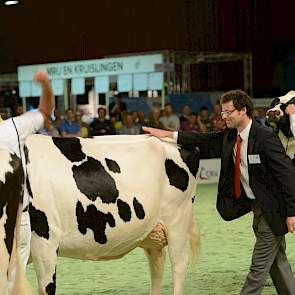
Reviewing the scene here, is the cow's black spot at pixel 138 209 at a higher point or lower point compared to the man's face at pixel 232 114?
lower

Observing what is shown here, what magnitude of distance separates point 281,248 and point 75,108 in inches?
587

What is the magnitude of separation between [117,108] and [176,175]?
42.0 ft

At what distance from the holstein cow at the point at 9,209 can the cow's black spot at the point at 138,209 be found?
1.55m

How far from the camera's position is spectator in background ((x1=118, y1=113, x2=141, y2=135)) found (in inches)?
680

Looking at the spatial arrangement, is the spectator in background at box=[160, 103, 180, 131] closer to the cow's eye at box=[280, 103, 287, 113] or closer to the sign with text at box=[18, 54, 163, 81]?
the sign with text at box=[18, 54, 163, 81]

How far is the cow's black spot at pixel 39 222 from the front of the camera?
520 cm

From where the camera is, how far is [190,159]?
20.0ft

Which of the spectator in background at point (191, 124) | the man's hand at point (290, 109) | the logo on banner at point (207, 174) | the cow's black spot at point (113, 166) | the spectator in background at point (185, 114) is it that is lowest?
the logo on banner at point (207, 174)

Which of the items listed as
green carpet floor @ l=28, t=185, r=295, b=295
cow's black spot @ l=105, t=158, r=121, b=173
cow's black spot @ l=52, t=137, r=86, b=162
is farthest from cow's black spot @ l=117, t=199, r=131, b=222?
green carpet floor @ l=28, t=185, r=295, b=295

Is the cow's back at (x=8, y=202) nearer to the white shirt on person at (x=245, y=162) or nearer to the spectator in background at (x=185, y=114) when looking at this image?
the white shirt on person at (x=245, y=162)

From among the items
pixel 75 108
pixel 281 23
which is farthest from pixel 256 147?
pixel 281 23

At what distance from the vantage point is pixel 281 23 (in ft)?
84.8

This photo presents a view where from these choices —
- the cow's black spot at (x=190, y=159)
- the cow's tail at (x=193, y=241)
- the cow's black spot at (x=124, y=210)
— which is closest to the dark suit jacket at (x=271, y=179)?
the cow's black spot at (x=190, y=159)

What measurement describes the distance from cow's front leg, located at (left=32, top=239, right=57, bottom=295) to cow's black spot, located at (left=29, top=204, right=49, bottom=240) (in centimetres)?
6
